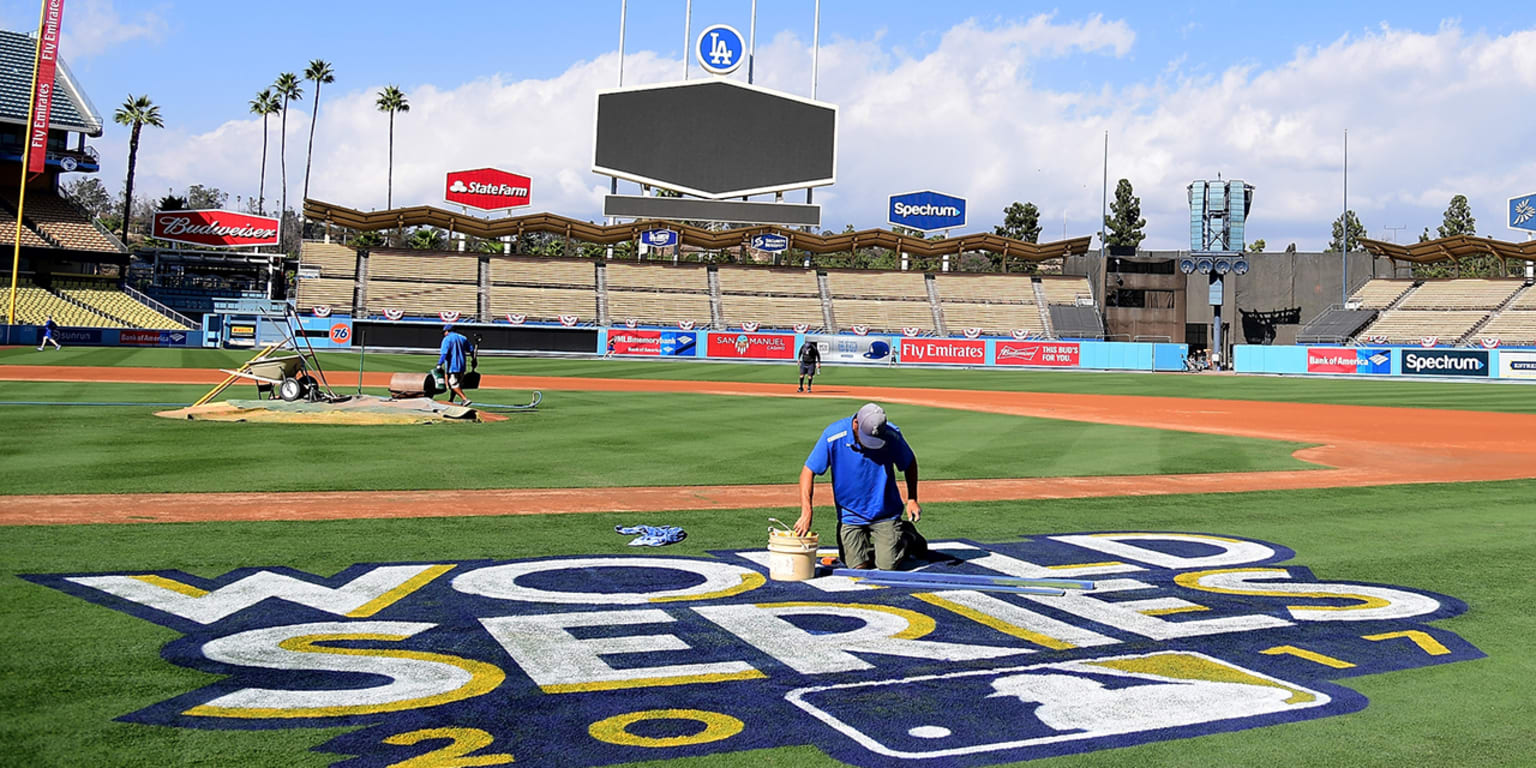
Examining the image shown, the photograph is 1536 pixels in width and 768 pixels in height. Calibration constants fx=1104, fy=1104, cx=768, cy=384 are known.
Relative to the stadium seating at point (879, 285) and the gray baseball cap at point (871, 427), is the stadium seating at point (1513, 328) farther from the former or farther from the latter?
the gray baseball cap at point (871, 427)

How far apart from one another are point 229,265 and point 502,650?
90228 millimetres

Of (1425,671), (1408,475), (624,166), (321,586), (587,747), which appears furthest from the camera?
(624,166)

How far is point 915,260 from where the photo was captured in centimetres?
9962

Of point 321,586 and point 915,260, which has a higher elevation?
point 915,260

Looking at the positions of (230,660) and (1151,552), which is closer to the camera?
(230,660)

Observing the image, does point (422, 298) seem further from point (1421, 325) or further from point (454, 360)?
point (1421, 325)

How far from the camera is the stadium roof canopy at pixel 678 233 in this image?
78188 mm

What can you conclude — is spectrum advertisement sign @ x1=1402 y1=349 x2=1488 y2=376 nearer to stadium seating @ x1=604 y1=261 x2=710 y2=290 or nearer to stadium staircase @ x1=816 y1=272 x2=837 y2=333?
stadium staircase @ x1=816 y1=272 x2=837 y2=333

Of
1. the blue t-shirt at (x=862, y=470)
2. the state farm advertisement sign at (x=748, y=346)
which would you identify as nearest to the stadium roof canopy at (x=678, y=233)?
the state farm advertisement sign at (x=748, y=346)

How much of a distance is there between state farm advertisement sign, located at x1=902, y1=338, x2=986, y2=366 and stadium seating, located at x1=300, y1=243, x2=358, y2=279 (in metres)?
38.4

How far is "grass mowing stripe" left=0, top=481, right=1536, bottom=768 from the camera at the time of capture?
5207 mm

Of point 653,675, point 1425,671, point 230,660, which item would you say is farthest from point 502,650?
point 1425,671

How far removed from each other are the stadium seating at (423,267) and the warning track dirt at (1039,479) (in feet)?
120

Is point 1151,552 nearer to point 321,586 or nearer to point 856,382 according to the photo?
point 321,586
